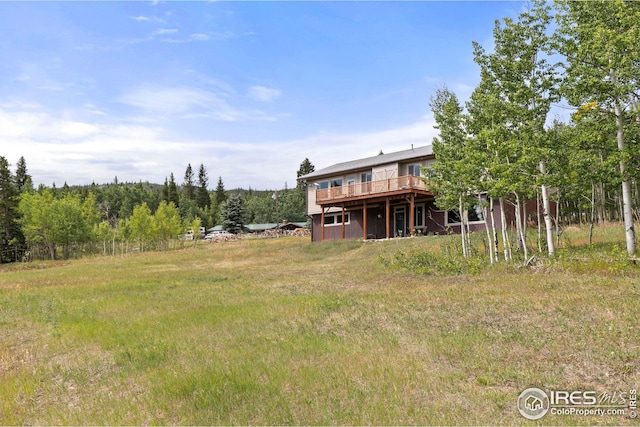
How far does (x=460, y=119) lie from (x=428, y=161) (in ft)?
35.3

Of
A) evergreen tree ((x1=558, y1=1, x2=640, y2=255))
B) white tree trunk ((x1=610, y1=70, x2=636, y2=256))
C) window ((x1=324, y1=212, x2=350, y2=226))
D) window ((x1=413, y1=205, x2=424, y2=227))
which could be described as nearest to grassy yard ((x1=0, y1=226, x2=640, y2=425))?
white tree trunk ((x1=610, y1=70, x2=636, y2=256))

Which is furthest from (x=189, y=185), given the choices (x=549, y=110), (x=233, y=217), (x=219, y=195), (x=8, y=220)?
(x=549, y=110)

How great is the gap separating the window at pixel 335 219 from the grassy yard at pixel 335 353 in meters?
21.4

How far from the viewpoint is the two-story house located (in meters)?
25.9

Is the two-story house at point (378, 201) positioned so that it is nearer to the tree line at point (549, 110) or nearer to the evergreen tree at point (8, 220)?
the tree line at point (549, 110)

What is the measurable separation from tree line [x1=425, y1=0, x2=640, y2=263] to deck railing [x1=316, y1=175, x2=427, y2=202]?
971cm

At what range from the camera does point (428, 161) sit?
26.6 metres

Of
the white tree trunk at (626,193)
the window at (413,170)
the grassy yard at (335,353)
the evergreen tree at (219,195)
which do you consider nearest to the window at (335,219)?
the window at (413,170)

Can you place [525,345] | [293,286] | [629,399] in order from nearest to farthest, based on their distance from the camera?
[629,399]
[525,345]
[293,286]

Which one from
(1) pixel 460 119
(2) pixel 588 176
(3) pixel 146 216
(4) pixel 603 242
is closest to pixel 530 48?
(1) pixel 460 119

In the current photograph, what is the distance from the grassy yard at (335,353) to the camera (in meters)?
4.21

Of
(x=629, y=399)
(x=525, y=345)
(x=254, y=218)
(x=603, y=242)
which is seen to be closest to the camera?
(x=629, y=399)

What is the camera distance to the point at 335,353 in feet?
18.8

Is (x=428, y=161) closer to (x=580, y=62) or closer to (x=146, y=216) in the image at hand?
(x=580, y=62)
